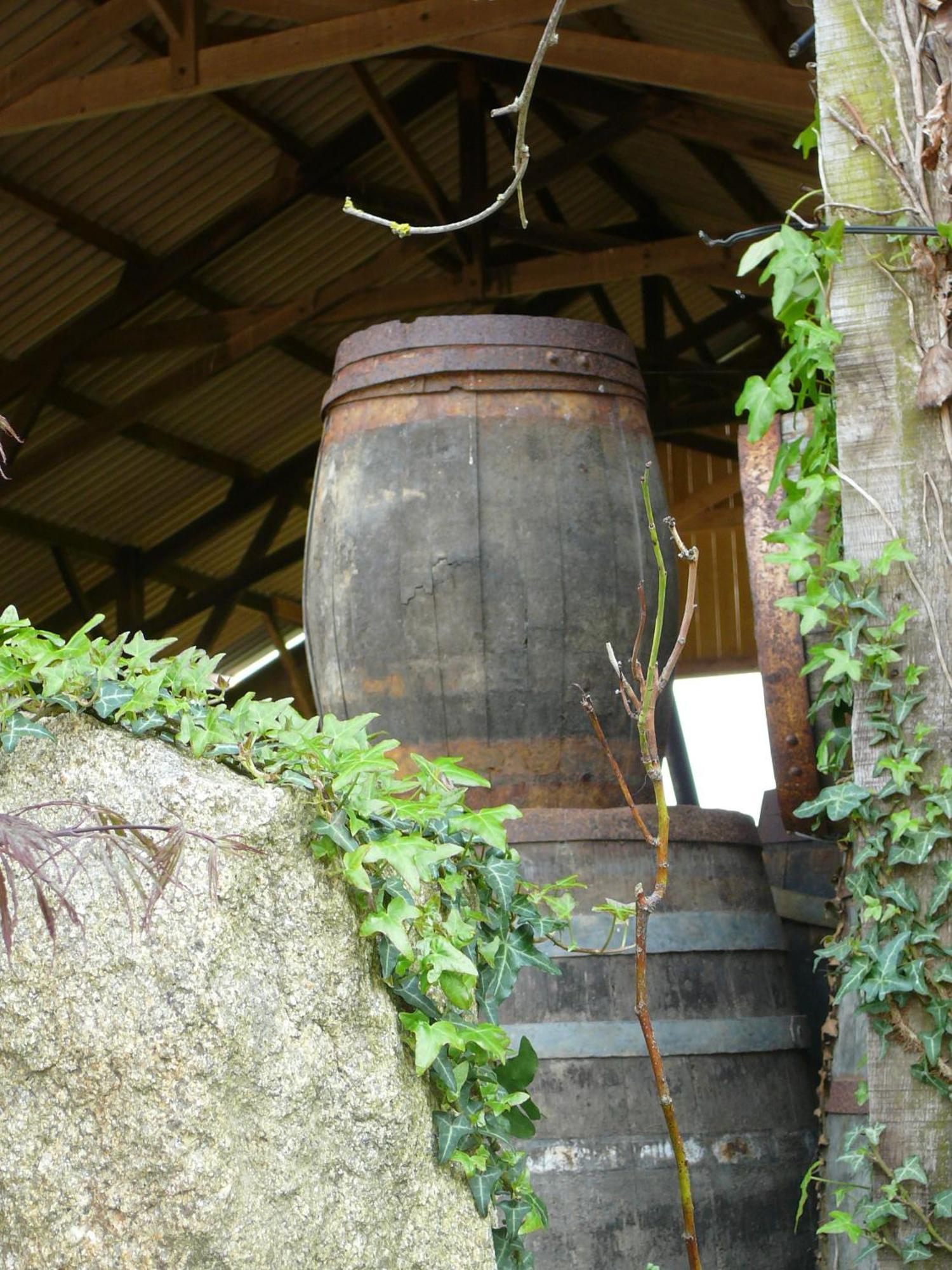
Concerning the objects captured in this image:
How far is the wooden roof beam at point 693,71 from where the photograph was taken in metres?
5.19

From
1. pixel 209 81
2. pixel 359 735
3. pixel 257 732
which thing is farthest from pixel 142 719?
pixel 209 81

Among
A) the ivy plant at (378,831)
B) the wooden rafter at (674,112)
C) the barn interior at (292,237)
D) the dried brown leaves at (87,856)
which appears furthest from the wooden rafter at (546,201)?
the dried brown leaves at (87,856)

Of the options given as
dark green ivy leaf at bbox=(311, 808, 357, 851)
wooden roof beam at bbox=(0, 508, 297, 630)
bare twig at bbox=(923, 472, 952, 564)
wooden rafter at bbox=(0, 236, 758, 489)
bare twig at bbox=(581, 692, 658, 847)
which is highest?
wooden rafter at bbox=(0, 236, 758, 489)

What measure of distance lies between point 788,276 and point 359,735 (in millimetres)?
1170

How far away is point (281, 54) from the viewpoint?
562cm

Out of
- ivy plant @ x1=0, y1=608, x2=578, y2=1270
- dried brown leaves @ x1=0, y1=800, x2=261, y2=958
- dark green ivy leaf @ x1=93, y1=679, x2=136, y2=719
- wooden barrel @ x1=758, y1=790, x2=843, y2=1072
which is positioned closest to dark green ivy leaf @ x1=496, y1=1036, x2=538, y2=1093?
ivy plant @ x1=0, y1=608, x2=578, y2=1270

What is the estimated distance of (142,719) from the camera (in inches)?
65.9

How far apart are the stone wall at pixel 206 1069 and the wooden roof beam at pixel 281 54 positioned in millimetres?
4074

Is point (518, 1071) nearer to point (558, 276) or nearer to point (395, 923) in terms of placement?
point (395, 923)

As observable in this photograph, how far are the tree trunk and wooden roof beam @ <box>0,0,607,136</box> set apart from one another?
2.69 m

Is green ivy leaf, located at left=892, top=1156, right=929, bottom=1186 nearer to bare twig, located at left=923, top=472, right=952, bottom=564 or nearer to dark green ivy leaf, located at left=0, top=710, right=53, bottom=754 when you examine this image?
bare twig, located at left=923, top=472, right=952, bottom=564

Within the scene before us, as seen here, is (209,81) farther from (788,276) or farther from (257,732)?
(257,732)

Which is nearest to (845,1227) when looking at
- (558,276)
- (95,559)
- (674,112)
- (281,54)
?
(281,54)

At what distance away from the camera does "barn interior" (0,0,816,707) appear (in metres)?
5.91
